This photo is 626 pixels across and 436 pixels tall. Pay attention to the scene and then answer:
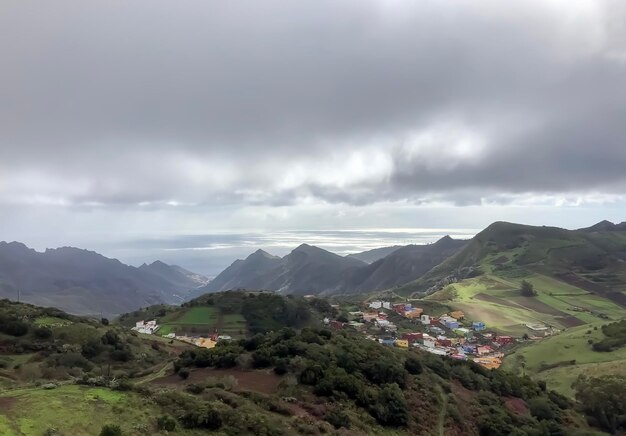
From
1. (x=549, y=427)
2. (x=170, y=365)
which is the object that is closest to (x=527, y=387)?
(x=549, y=427)

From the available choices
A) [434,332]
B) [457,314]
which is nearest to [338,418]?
[434,332]

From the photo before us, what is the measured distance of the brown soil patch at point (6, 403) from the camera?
2170 cm

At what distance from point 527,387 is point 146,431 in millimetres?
48275

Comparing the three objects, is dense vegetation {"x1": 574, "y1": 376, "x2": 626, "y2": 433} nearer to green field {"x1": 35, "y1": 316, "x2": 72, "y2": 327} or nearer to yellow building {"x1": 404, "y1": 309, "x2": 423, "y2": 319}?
green field {"x1": 35, "y1": 316, "x2": 72, "y2": 327}

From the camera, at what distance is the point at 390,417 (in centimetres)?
3491

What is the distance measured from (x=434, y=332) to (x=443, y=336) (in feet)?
17.7

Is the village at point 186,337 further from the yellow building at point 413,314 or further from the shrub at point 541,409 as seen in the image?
the yellow building at point 413,314

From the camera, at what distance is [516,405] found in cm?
4778

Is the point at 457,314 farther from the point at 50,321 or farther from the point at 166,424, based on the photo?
the point at 166,424

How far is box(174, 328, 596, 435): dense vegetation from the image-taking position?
35447mm

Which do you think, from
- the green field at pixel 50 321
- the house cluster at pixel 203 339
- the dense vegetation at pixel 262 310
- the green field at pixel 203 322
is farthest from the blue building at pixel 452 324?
the green field at pixel 50 321

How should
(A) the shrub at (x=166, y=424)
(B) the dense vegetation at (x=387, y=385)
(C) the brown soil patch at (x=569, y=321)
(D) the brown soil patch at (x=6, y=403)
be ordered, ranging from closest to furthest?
(D) the brown soil patch at (x=6, y=403), (A) the shrub at (x=166, y=424), (B) the dense vegetation at (x=387, y=385), (C) the brown soil patch at (x=569, y=321)

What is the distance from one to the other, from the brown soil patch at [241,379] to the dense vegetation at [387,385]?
1.00 meters

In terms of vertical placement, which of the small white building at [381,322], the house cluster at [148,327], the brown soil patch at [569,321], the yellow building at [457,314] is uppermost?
the house cluster at [148,327]
